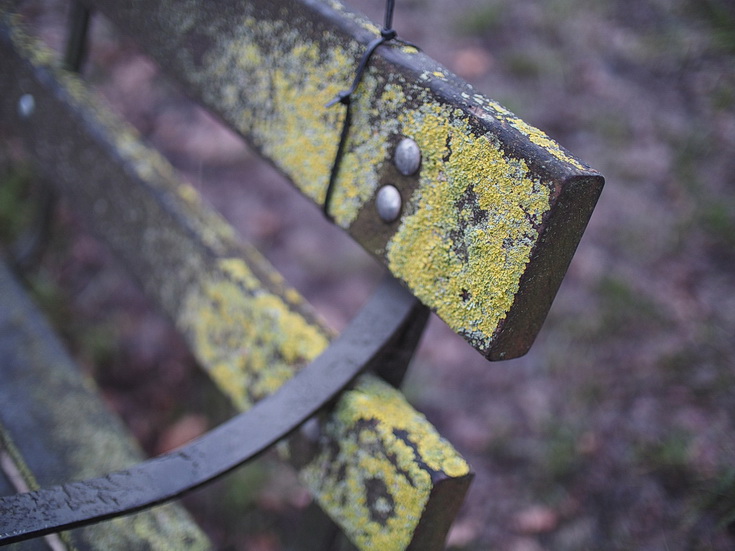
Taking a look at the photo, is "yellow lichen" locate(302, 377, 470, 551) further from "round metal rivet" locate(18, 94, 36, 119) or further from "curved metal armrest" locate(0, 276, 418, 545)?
"round metal rivet" locate(18, 94, 36, 119)

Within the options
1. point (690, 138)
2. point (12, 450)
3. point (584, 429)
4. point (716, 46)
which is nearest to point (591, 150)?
point (690, 138)

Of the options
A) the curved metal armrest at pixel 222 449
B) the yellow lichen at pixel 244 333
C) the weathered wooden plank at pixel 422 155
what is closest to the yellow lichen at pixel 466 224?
the weathered wooden plank at pixel 422 155

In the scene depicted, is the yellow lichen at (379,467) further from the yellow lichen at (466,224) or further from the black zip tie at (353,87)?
the black zip tie at (353,87)

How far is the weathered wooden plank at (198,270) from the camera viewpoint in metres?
0.88

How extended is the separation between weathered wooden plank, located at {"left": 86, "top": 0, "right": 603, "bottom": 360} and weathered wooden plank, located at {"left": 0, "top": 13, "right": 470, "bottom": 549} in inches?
8.3

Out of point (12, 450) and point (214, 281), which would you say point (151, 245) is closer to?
point (214, 281)

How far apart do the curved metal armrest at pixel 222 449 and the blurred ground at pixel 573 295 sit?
0.94 metres

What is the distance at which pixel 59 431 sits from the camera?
1.14 metres

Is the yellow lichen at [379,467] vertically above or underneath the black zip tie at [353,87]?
underneath

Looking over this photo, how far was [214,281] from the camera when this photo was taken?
1.18 metres

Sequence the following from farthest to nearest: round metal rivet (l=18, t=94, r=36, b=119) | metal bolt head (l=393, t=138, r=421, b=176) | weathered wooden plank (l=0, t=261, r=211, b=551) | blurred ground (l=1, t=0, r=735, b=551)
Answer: blurred ground (l=1, t=0, r=735, b=551) < round metal rivet (l=18, t=94, r=36, b=119) < weathered wooden plank (l=0, t=261, r=211, b=551) < metal bolt head (l=393, t=138, r=421, b=176)

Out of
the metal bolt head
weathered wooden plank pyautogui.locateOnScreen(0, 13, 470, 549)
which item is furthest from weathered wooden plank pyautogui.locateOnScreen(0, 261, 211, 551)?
the metal bolt head

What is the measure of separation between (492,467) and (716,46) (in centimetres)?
214

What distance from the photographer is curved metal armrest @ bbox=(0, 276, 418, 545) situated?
75cm
